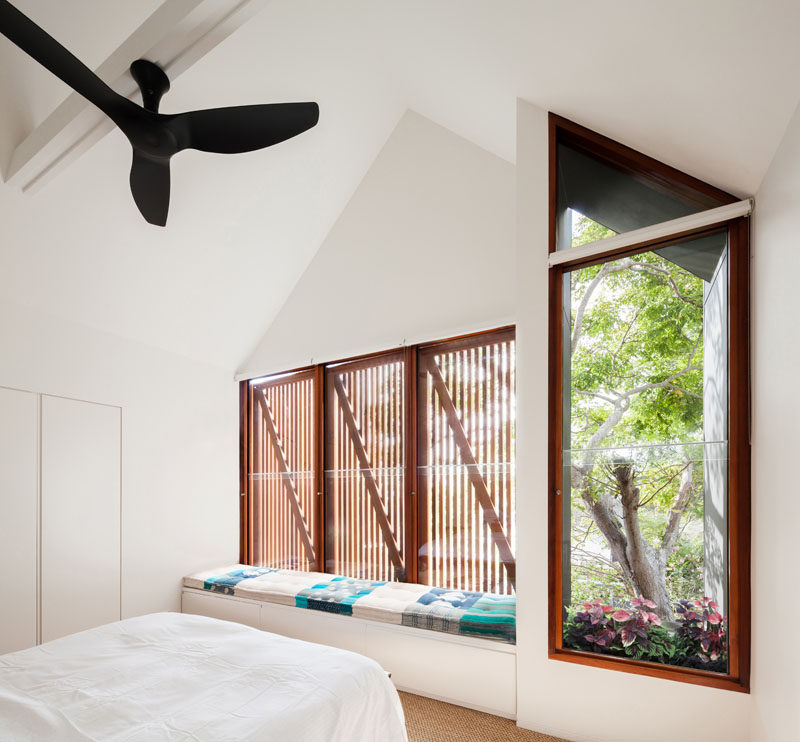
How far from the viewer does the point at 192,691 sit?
1620 millimetres

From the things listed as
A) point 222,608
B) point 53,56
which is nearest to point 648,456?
point 53,56

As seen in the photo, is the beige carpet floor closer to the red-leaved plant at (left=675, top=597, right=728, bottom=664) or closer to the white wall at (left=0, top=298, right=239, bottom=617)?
the red-leaved plant at (left=675, top=597, right=728, bottom=664)

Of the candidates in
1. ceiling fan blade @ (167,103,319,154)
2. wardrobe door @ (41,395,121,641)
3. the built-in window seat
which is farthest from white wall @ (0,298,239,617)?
ceiling fan blade @ (167,103,319,154)

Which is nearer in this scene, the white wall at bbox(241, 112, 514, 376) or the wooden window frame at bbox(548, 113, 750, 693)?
the wooden window frame at bbox(548, 113, 750, 693)

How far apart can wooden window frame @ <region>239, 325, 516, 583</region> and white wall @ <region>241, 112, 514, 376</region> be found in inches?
4.2

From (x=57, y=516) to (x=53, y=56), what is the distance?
2606 mm

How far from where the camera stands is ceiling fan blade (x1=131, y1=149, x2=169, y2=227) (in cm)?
203

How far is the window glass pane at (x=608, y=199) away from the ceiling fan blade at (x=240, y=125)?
1288 mm

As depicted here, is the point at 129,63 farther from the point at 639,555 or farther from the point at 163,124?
the point at 639,555

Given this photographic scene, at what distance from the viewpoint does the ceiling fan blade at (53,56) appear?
1356mm

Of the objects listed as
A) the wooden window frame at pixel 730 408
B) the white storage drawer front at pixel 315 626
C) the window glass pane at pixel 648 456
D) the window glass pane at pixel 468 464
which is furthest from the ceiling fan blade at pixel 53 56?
the white storage drawer front at pixel 315 626

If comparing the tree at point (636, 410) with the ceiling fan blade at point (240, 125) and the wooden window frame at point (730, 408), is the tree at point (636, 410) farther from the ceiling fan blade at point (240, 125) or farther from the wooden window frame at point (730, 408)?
the ceiling fan blade at point (240, 125)

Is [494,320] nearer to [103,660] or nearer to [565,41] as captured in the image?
[565,41]

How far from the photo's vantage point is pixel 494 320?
3137 mm
